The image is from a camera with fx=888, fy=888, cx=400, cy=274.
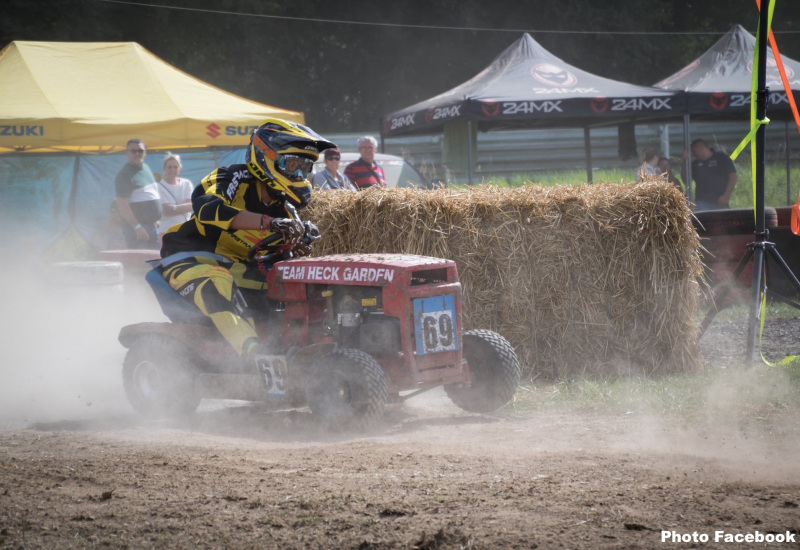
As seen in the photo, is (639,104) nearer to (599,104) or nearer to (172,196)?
(599,104)

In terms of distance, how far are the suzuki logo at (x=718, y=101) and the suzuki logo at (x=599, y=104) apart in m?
1.80

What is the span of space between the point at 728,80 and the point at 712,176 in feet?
7.13

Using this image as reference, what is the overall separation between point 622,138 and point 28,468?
13.9 metres

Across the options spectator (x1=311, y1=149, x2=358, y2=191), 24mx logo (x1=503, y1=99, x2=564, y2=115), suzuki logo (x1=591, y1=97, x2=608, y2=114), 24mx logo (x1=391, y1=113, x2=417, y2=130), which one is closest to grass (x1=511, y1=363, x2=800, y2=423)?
spectator (x1=311, y1=149, x2=358, y2=191)

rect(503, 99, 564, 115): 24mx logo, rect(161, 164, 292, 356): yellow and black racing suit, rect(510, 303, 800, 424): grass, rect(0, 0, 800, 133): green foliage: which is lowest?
rect(510, 303, 800, 424): grass

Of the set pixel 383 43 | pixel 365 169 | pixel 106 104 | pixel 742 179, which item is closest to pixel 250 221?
pixel 365 169

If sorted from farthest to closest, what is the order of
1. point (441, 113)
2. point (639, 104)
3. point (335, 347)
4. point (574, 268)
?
point (639, 104) < point (441, 113) < point (574, 268) < point (335, 347)

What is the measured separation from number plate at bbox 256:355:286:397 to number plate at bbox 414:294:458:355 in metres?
0.88

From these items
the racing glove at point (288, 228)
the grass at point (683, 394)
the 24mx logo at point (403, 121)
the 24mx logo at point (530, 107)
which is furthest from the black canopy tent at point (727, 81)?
the racing glove at point (288, 228)

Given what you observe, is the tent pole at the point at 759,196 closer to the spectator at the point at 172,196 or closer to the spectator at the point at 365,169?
the spectator at the point at 365,169

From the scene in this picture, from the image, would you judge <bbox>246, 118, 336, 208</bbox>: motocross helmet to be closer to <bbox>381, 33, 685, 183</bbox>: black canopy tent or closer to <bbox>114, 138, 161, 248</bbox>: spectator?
<bbox>114, 138, 161, 248</bbox>: spectator

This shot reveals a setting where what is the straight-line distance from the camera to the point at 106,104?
39.8 feet

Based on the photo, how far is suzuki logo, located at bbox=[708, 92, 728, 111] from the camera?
14133 millimetres

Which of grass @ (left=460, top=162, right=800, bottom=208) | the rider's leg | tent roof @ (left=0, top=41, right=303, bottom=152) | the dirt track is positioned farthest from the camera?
grass @ (left=460, top=162, right=800, bottom=208)
